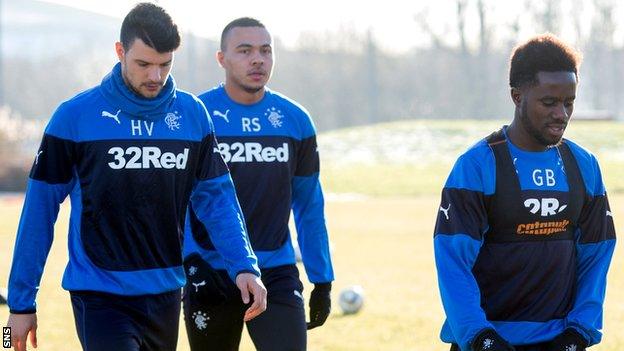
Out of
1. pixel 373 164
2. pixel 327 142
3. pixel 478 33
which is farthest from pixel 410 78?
pixel 373 164

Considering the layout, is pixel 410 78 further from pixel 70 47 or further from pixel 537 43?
pixel 537 43

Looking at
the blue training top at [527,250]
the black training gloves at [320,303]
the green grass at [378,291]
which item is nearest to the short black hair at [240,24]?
Result: the black training gloves at [320,303]

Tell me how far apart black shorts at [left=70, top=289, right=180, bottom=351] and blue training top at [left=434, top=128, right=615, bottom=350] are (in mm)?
1235

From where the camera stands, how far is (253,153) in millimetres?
7020

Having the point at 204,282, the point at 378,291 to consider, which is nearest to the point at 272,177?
the point at 204,282

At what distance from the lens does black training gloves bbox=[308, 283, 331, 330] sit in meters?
7.15

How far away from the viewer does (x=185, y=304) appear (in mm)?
7055

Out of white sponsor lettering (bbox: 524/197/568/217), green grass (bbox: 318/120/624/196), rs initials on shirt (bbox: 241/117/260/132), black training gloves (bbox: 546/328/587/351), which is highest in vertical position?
rs initials on shirt (bbox: 241/117/260/132)

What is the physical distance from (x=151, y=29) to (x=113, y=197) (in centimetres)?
75

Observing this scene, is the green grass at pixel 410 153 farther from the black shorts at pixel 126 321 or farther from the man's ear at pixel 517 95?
the black shorts at pixel 126 321

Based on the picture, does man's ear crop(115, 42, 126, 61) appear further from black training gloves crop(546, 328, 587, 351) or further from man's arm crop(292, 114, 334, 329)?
black training gloves crop(546, 328, 587, 351)

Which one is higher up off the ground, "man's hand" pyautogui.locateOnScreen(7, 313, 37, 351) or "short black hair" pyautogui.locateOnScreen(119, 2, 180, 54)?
"short black hair" pyautogui.locateOnScreen(119, 2, 180, 54)

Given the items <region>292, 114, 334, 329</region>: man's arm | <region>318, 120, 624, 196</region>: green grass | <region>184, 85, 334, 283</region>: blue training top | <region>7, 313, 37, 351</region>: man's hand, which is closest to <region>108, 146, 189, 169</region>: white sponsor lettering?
<region>7, 313, 37, 351</region>: man's hand

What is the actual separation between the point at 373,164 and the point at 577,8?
32.6 metres
